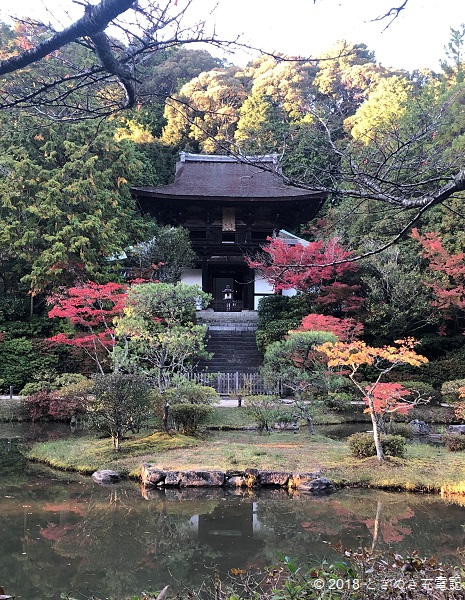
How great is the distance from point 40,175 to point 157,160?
1522cm

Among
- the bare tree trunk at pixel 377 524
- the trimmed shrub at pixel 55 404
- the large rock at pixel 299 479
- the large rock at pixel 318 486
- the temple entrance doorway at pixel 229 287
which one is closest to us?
the bare tree trunk at pixel 377 524

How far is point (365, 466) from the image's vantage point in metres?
8.51

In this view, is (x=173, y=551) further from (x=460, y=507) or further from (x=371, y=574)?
(x=460, y=507)

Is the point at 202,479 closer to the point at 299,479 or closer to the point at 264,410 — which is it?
the point at 299,479

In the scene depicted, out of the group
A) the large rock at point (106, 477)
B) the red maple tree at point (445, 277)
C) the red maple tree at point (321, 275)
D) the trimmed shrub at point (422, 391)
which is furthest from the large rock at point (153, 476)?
the red maple tree at point (445, 277)

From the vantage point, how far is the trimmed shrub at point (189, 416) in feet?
35.4

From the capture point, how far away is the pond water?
4910 millimetres

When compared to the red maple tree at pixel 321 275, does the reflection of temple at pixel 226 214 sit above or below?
above

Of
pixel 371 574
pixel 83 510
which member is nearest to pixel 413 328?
pixel 83 510

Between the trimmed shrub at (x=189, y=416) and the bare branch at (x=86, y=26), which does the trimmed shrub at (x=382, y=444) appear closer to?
the trimmed shrub at (x=189, y=416)

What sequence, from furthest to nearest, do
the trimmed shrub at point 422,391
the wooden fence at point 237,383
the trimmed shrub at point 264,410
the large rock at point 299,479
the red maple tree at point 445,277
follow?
the red maple tree at point 445,277 → the wooden fence at point 237,383 → the trimmed shrub at point 422,391 → the trimmed shrub at point 264,410 → the large rock at point 299,479

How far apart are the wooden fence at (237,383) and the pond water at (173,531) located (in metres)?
7.54

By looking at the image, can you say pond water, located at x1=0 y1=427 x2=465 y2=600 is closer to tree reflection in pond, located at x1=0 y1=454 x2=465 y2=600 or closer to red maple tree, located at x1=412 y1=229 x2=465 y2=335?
tree reflection in pond, located at x1=0 y1=454 x2=465 y2=600

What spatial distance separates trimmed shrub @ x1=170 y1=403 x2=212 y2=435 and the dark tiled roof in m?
10.5
